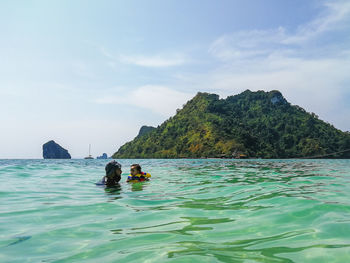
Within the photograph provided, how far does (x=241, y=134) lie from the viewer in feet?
447

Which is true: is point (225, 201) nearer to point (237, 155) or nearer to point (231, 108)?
point (237, 155)

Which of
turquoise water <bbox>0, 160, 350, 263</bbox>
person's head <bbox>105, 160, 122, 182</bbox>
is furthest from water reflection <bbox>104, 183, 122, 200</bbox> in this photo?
turquoise water <bbox>0, 160, 350, 263</bbox>

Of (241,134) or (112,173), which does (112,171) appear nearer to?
(112,173)

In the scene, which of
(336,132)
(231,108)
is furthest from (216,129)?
(336,132)

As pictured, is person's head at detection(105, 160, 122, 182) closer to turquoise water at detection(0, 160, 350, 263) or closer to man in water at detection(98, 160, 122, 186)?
man in water at detection(98, 160, 122, 186)

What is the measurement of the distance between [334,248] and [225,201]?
358 centimetres

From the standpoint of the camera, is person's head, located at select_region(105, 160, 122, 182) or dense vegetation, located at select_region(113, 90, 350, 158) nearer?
person's head, located at select_region(105, 160, 122, 182)

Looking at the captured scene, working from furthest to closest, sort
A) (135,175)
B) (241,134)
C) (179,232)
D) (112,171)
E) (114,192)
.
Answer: (241,134) → (135,175) → (112,171) → (114,192) → (179,232)

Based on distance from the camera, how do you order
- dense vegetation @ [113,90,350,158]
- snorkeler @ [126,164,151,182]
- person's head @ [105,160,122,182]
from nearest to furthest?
person's head @ [105,160,122,182] → snorkeler @ [126,164,151,182] → dense vegetation @ [113,90,350,158]

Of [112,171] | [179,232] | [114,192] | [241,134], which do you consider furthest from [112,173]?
[241,134]

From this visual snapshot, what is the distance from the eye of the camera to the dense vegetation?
127 m

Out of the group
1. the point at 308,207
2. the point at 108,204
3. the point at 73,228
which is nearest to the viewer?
the point at 73,228

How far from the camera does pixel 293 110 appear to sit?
174 meters

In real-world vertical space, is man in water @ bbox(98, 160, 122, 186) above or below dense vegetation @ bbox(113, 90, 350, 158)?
below
